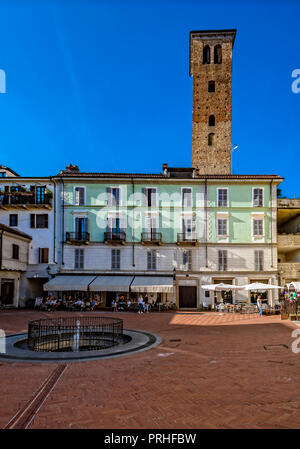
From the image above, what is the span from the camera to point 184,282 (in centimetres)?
2773

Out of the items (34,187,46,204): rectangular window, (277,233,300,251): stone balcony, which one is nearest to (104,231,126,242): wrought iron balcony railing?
(34,187,46,204): rectangular window

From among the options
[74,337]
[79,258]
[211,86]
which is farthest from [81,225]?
[211,86]

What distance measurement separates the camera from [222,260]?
Answer: 2775 cm

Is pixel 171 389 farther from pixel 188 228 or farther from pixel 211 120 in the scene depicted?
pixel 211 120

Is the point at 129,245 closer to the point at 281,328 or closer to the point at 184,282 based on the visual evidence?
the point at 184,282

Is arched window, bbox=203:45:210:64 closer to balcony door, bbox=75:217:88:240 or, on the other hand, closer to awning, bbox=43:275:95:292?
balcony door, bbox=75:217:88:240

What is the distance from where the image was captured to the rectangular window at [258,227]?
27797mm

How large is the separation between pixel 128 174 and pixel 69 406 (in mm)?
24333

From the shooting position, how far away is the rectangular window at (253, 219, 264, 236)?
91.2 ft

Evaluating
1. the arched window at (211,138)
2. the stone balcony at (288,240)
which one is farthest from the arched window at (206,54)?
the stone balcony at (288,240)

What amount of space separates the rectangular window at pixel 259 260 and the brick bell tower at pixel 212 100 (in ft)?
51.3

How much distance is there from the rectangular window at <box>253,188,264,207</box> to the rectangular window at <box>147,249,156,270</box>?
9.88 meters

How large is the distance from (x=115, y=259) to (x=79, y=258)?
319 cm
